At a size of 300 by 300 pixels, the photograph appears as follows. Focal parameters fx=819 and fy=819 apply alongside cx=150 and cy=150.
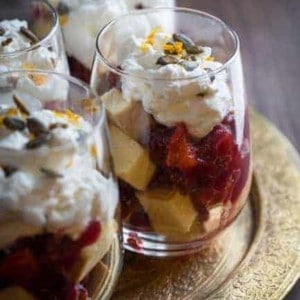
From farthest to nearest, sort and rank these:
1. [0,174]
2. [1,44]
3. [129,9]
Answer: [129,9] → [1,44] → [0,174]

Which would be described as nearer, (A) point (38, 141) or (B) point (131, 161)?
(A) point (38, 141)

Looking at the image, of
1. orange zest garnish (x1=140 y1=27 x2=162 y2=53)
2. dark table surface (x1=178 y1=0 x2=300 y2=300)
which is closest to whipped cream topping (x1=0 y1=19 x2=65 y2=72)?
orange zest garnish (x1=140 y1=27 x2=162 y2=53)

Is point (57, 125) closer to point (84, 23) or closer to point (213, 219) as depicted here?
point (213, 219)

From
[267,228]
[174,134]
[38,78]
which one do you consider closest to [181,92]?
[174,134]

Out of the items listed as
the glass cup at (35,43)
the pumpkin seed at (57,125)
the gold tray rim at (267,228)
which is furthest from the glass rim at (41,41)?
the gold tray rim at (267,228)

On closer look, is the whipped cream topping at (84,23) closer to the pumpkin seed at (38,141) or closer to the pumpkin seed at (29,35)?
the pumpkin seed at (29,35)

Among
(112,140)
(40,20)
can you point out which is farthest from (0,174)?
(40,20)

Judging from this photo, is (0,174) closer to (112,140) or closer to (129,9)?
(112,140)
